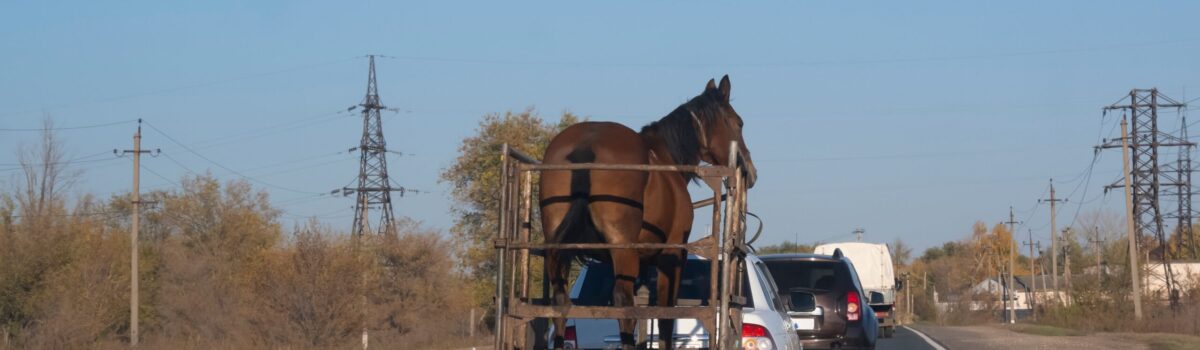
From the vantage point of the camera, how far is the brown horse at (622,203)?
6754mm

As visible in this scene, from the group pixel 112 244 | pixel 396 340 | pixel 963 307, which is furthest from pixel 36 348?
pixel 963 307

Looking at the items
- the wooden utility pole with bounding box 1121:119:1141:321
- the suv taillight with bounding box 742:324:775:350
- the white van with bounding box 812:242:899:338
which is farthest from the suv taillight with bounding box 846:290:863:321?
the wooden utility pole with bounding box 1121:119:1141:321

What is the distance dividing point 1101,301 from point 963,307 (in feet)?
74.4

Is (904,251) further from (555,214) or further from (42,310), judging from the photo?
(555,214)

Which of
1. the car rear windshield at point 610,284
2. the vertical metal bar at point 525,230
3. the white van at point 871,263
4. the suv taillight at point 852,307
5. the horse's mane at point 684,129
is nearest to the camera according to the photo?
the vertical metal bar at point 525,230

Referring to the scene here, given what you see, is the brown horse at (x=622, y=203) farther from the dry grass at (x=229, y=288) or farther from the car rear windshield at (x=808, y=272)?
the dry grass at (x=229, y=288)

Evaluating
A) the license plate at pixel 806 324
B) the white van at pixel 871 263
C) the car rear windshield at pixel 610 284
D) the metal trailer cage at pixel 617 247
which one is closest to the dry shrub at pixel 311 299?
the white van at pixel 871 263

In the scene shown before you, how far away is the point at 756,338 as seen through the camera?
8.21 meters

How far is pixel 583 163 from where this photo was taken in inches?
262

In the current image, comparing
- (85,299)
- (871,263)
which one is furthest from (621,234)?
(871,263)

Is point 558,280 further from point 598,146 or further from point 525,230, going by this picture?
point 598,146

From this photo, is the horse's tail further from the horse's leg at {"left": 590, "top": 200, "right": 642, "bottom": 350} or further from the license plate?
the license plate

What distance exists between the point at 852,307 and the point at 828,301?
36 cm

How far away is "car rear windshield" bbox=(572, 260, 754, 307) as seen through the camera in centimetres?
929
